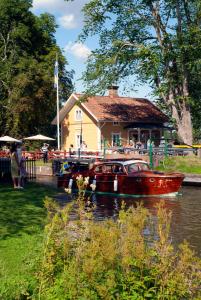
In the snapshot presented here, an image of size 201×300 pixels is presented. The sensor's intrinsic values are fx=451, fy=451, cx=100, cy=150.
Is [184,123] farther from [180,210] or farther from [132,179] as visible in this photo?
[180,210]

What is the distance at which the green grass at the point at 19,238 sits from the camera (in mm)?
5940

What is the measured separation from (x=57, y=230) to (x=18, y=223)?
6.44 m

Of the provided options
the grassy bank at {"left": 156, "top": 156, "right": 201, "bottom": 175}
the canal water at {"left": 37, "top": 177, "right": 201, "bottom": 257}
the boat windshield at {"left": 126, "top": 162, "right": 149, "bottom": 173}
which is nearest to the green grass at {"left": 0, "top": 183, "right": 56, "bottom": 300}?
the canal water at {"left": 37, "top": 177, "right": 201, "bottom": 257}

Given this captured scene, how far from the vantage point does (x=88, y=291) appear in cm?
527

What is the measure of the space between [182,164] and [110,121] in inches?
730

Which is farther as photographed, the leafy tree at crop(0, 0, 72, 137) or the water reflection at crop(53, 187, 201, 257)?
the leafy tree at crop(0, 0, 72, 137)

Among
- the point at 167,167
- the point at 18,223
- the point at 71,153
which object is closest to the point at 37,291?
the point at 18,223

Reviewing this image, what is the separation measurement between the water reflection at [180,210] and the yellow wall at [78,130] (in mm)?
23745

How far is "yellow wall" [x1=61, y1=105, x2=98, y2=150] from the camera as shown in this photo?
4941 cm

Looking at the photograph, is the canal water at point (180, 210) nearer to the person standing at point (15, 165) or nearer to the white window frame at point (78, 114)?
the person standing at point (15, 165)

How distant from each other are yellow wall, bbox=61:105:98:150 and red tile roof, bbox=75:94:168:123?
148 centimetres

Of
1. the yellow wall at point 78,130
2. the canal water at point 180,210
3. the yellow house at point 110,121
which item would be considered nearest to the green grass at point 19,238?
the canal water at point 180,210

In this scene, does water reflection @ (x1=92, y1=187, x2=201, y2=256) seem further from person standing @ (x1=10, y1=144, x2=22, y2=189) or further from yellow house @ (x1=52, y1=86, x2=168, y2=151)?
yellow house @ (x1=52, y1=86, x2=168, y2=151)

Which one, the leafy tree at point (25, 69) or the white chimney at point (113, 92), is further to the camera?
the white chimney at point (113, 92)
